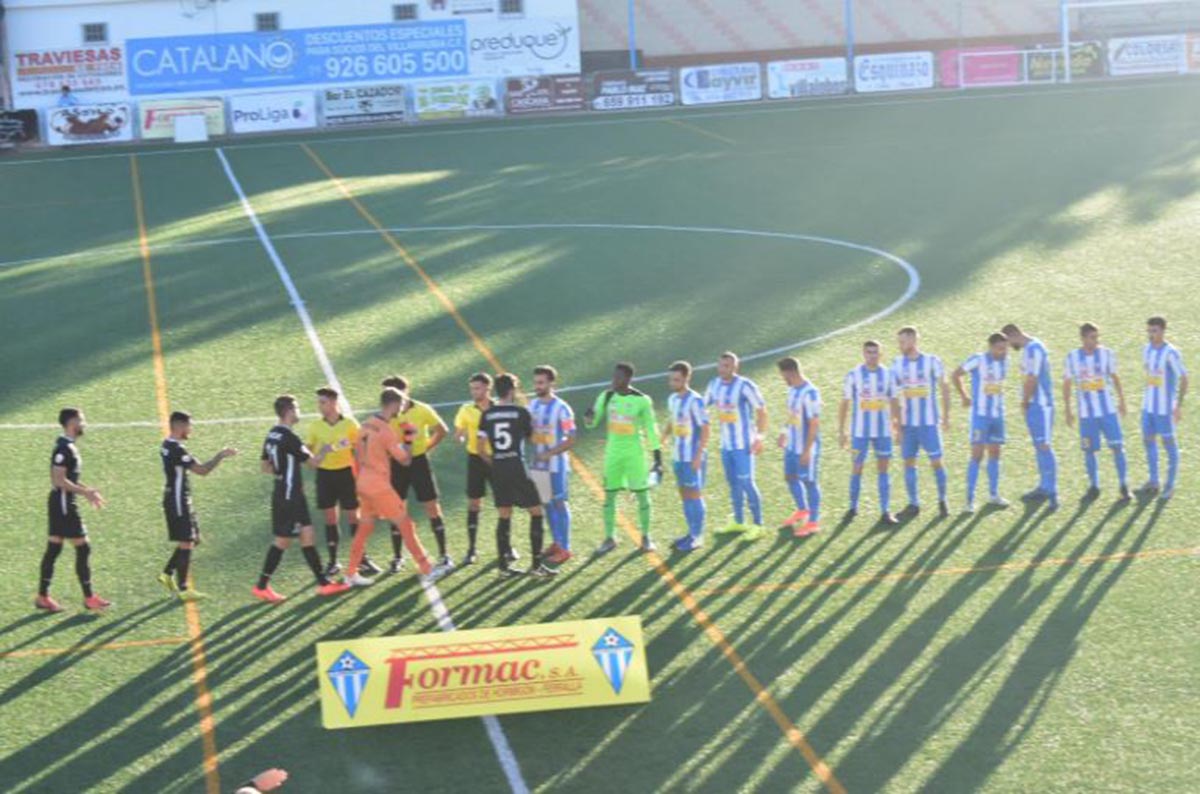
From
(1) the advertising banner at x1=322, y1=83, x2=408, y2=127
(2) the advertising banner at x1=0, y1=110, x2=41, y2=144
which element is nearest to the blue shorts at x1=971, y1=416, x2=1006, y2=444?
(1) the advertising banner at x1=322, y1=83, x2=408, y2=127

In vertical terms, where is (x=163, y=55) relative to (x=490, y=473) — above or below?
above

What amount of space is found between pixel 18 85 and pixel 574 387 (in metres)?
39.8

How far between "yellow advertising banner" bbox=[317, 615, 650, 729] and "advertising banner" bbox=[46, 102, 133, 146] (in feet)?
130

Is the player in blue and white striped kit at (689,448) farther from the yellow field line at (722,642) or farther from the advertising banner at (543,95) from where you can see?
the advertising banner at (543,95)

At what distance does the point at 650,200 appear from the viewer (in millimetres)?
34656

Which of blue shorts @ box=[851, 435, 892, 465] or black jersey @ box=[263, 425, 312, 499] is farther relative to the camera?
blue shorts @ box=[851, 435, 892, 465]

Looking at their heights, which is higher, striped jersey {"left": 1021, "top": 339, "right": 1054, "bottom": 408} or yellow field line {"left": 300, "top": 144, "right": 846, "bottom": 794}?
striped jersey {"left": 1021, "top": 339, "right": 1054, "bottom": 408}

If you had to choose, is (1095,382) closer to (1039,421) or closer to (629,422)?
(1039,421)

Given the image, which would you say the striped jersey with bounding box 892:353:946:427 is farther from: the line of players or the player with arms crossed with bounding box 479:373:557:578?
the player with arms crossed with bounding box 479:373:557:578

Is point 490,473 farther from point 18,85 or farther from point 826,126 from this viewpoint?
point 18,85

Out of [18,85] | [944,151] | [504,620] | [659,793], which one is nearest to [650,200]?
[944,151]

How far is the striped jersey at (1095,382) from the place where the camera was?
56.1 feet

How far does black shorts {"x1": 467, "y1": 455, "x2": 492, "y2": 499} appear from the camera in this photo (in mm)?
15938

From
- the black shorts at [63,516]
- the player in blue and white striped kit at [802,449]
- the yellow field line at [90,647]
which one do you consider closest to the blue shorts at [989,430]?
the player in blue and white striped kit at [802,449]
